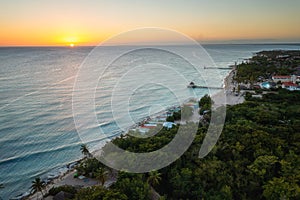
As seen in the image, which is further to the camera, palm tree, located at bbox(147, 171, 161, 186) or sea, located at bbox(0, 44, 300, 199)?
sea, located at bbox(0, 44, 300, 199)

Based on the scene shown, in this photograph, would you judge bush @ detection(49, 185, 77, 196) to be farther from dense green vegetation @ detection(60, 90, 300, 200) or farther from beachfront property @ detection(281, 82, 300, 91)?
beachfront property @ detection(281, 82, 300, 91)

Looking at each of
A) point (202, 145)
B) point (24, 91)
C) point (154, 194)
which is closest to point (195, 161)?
point (202, 145)

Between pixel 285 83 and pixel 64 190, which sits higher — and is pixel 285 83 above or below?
below

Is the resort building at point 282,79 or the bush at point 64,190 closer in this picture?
the bush at point 64,190

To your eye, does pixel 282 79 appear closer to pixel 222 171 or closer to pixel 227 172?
pixel 227 172

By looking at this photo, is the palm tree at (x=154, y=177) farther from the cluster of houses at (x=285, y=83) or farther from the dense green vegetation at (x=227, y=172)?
the cluster of houses at (x=285, y=83)

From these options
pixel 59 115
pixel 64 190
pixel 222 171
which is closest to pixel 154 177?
pixel 222 171

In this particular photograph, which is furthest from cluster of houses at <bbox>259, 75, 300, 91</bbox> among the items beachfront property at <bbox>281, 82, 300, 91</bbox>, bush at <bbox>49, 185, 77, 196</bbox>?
bush at <bbox>49, 185, 77, 196</bbox>

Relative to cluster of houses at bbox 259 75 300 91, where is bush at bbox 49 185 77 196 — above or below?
above

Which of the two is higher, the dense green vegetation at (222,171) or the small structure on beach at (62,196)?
the dense green vegetation at (222,171)

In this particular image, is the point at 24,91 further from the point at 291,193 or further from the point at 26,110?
the point at 291,193

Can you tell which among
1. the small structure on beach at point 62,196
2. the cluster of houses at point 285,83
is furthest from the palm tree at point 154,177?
the cluster of houses at point 285,83

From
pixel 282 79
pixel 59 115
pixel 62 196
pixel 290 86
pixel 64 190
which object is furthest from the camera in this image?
pixel 282 79
